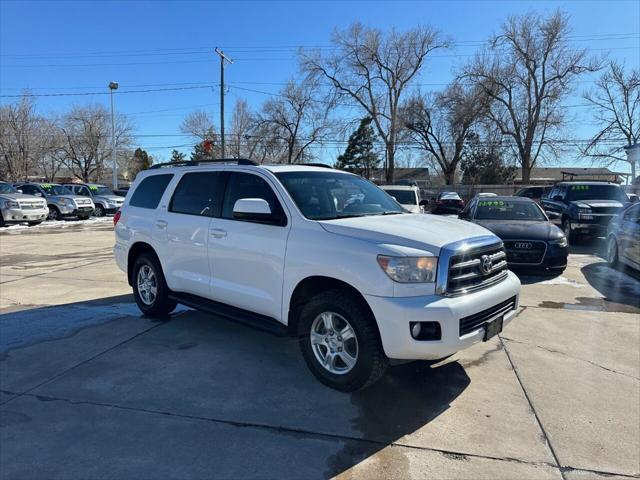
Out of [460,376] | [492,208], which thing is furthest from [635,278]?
[460,376]

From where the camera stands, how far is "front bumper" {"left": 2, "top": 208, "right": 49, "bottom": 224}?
58.5 ft

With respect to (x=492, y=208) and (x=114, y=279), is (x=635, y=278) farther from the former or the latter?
(x=114, y=279)

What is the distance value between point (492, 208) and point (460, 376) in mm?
6356

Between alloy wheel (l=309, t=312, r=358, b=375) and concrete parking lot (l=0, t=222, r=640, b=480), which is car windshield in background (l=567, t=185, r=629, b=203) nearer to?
concrete parking lot (l=0, t=222, r=640, b=480)

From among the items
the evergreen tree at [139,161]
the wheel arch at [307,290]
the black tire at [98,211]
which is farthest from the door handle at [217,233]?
the evergreen tree at [139,161]

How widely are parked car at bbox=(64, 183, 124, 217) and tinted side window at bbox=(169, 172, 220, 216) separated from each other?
21876 mm

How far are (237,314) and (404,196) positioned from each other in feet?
33.6

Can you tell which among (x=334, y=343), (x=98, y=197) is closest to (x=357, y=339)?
(x=334, y=343)

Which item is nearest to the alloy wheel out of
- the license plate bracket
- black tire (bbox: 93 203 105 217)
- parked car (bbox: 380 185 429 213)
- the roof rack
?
the license plate bracket

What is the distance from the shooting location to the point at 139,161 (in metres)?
75.0

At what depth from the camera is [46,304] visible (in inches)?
257

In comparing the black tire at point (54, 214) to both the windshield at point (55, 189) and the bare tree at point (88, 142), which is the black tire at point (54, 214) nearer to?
the windshield at point (55, 189)

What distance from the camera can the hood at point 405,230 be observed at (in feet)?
11.2

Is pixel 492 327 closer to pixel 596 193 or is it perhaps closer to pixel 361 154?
pixel 596 193
